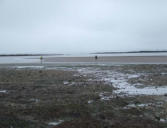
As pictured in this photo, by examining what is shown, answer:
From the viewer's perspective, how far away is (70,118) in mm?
7820

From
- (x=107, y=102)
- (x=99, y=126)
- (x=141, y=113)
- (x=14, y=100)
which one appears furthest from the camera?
(x=14, y=100)

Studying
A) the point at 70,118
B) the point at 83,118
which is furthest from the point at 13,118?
the point at 83,118

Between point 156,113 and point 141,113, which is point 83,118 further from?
point 156,113

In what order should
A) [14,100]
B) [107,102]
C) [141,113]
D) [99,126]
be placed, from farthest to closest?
[14,100] < [107,102] < [141,113] < [99,126]

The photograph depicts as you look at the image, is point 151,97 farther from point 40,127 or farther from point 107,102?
point 40,127

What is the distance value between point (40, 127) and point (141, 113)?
4253 millimetres

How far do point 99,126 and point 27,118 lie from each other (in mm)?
3033

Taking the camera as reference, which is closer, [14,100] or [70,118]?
[70,118]

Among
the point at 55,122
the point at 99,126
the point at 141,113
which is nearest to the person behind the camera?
the point at 99,126

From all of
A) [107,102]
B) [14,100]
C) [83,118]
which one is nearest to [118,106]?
[107,102]

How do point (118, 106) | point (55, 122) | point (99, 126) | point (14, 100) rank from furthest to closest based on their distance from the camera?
point (14, 100) < point (118, 106) < point (55, 122) < point (99, 126)

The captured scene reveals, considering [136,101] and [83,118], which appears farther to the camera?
[136,101]

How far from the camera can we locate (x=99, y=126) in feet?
22.3

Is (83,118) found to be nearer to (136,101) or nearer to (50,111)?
(50,111)
